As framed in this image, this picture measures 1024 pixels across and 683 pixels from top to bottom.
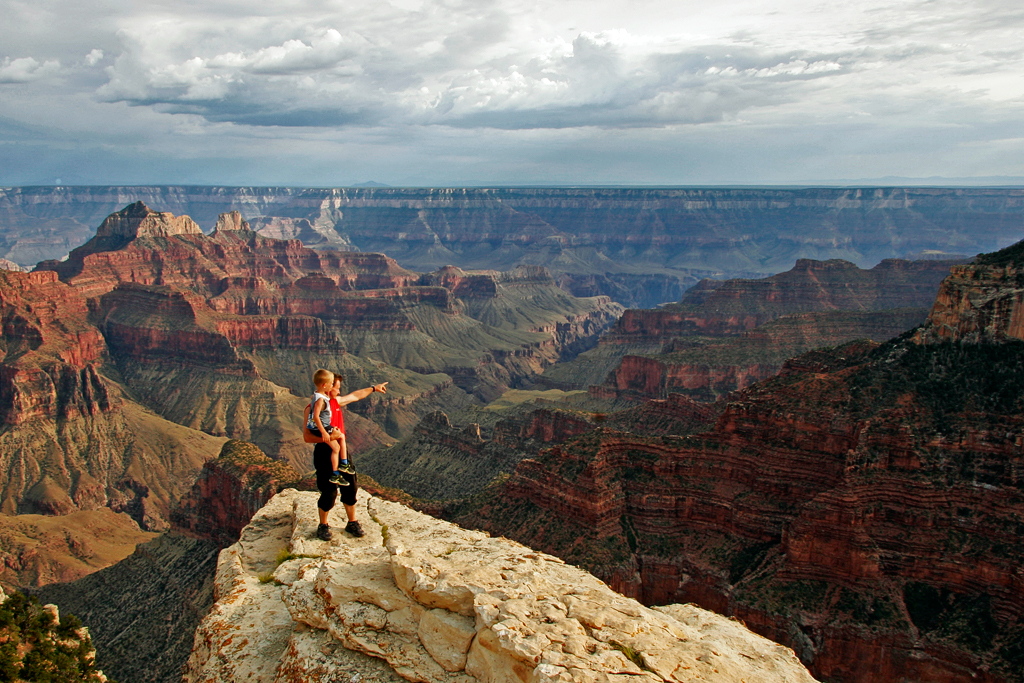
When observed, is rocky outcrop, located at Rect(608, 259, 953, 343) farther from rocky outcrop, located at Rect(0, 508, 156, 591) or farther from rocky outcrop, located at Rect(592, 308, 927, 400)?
rocky outcrop, located at Rect(0, 508, 156, 591)

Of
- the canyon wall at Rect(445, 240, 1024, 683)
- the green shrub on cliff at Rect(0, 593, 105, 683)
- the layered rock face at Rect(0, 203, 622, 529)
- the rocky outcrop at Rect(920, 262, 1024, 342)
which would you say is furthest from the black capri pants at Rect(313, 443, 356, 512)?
the layered rock face at Rect(0, 203, 622, 529)

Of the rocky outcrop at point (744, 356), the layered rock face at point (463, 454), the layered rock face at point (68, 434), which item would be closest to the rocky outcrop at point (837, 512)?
the layered rock face at point (463, 454)

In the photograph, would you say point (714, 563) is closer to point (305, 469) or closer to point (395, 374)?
point (305, 469)

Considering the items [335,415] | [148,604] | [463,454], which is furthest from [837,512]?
[463,454]

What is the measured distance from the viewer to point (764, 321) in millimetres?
171625

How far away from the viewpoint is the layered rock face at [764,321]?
4963 inches

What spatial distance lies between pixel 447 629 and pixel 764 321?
167 m

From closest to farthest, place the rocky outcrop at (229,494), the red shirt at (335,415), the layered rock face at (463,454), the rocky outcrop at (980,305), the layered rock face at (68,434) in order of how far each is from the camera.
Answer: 1. the red shirt at (335,415)
2. the rocky outcrop at (980,305)
3. the rocky outcrop at (229,494)
4. the layered rock face at (463,454)
5. the layered rock face at (68,434)

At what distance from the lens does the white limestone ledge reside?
46.2 ft

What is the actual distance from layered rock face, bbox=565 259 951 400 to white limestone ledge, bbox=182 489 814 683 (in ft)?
345

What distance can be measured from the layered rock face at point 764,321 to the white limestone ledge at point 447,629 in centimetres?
10522

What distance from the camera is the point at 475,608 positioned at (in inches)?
587

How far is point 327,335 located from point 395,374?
728 inches

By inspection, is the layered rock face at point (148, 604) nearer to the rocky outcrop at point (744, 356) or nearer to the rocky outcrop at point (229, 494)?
the rocky outcrop at point (229, 494)
